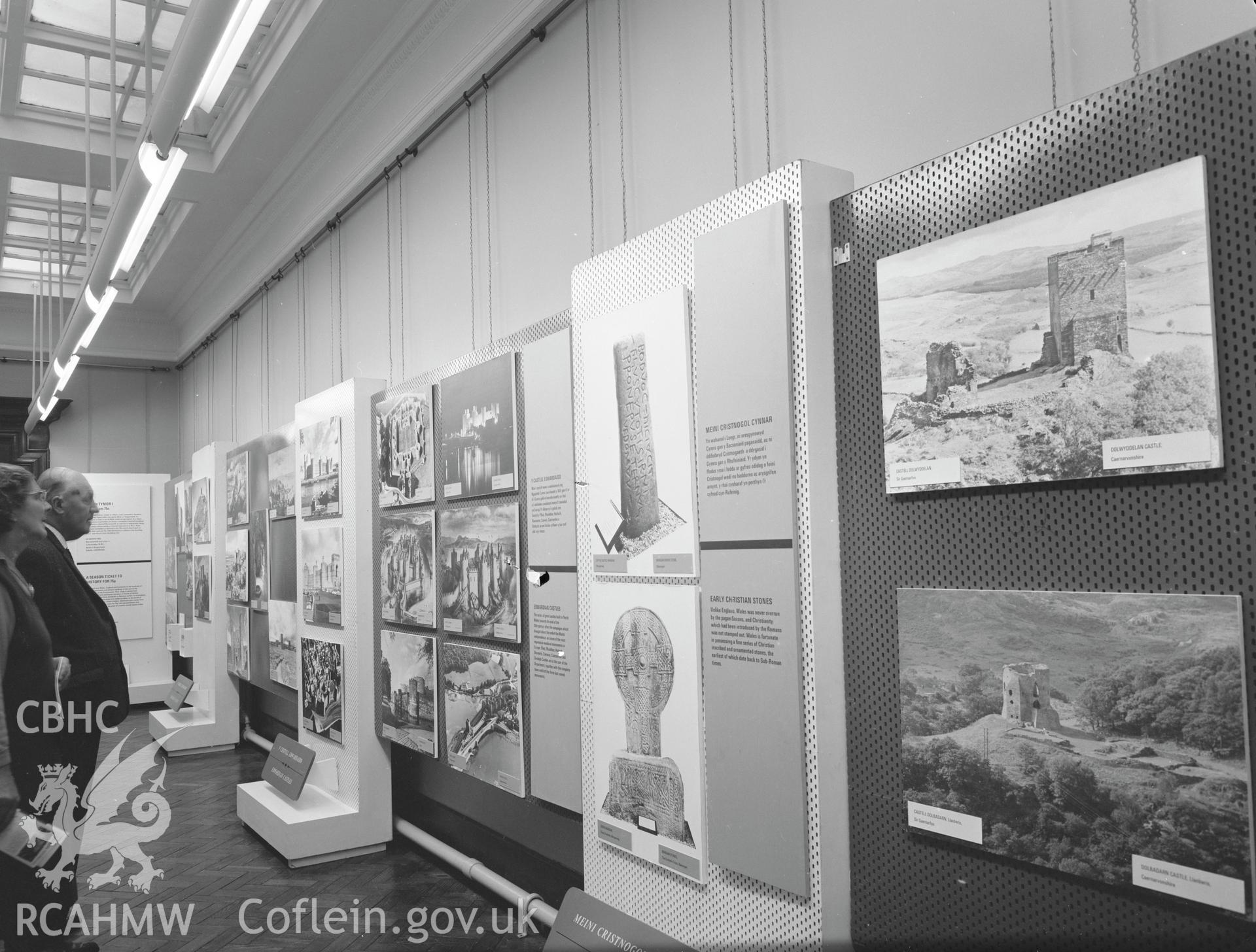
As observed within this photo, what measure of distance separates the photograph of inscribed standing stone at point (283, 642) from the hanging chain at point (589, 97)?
445cm

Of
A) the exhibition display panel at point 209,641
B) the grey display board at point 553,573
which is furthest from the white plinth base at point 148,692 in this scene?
the grey display board at point 553,573

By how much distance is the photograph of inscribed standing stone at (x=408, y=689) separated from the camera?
5387 millimetres

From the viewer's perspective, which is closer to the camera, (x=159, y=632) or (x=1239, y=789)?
(x=1239, y=789)

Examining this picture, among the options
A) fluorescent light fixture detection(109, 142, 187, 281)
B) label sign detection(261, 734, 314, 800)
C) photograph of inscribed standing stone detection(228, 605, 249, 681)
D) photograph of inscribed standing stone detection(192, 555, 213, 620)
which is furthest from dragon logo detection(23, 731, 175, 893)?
fluorescent light fixture detection(109, 142, 187, 281)

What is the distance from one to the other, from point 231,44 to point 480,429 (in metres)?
2.05

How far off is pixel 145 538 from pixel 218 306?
13.2 feet

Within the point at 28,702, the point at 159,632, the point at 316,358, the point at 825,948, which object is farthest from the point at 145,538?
the point at 825,948

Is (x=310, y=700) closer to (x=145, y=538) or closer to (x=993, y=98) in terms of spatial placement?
(x=993, y=98)

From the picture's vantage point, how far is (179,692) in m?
9.39

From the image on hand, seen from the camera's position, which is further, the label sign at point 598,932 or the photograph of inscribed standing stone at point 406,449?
the photograph of inscribed standing stone at point 406,449

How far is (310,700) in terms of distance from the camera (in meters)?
6.76

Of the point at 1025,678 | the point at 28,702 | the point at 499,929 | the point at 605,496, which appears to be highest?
the point at 605,496

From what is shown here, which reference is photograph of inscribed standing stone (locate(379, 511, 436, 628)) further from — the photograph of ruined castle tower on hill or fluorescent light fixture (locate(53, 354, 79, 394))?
fluorescent light fixture (locate(53, 354, 79, 394))

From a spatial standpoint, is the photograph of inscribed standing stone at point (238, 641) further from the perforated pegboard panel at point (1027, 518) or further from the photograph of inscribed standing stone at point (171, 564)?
the perforated pegboard panel at point (1027, 518)
